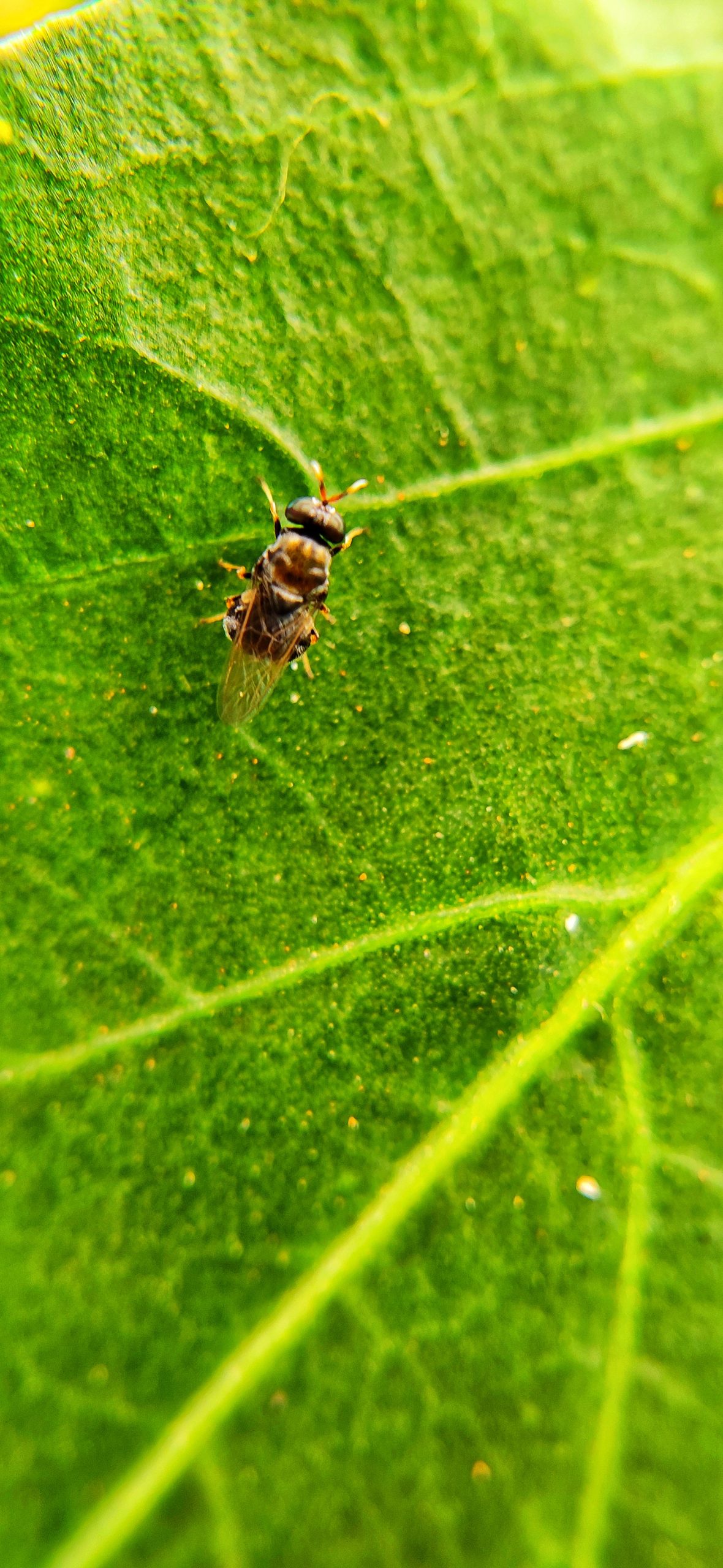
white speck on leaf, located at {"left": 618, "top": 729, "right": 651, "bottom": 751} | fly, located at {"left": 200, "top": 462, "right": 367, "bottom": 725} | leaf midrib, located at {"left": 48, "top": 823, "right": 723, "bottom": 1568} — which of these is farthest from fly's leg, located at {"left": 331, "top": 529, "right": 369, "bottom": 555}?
leaf midrib, located at {"left": 48, "top": 823, "right": 723, "bottom": 1568}

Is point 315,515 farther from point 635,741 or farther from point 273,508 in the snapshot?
point 635,741

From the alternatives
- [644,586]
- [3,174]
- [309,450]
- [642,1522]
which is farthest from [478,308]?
[642,1522]

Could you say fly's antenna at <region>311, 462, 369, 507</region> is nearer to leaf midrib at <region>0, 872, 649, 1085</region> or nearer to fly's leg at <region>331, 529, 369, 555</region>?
fly's leg at <region>331, 529, 369, 555</region>

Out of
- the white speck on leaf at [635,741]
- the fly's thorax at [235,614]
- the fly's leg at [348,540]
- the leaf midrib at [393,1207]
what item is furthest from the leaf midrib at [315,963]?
the fly's leg at [348,540]

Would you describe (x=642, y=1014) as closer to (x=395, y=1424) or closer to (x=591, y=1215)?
(x=591, y=1215)

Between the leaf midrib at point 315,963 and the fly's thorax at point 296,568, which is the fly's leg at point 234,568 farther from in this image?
the leaf midrib at point 315,963

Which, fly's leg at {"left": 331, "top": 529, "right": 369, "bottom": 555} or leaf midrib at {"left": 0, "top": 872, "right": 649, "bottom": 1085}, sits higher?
fly's leg at {"left": 331, "top": 529, "right": 369, "bottom": 555}

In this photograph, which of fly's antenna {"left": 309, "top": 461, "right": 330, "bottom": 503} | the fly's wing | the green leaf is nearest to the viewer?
the green leaf
